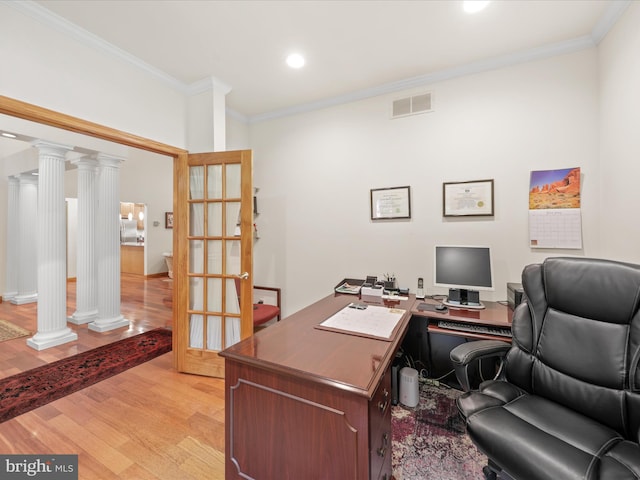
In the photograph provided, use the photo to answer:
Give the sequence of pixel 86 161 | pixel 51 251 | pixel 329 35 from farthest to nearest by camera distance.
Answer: pixel 86 161
pixel 51 251
pixel 329 35

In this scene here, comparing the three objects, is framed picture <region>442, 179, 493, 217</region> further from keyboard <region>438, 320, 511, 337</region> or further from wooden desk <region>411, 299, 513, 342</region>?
keyboard <region>438, 320, 511, 337</region>

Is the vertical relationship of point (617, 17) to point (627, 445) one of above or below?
above

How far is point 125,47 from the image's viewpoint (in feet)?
7.22

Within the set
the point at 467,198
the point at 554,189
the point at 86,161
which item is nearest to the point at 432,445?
the point at 467,198

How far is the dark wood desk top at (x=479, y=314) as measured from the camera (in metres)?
1.93

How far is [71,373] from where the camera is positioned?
2.62 metres

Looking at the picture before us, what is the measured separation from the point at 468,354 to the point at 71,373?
340 cm

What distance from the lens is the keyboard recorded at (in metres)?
1.92

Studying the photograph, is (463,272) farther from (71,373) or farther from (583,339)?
(71,373)

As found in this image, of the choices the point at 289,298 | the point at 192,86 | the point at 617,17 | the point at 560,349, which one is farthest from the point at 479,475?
the point at 192,86

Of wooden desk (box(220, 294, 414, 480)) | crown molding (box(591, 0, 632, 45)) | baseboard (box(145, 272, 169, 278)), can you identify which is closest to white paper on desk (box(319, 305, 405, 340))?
wooden desk (box(220, 294, 414, 480))

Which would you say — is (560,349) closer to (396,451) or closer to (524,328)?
(524,328)

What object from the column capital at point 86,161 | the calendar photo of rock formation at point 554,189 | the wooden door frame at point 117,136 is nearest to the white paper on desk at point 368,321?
the calendar photo of rock formation at point 554,189

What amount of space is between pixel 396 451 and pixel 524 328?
41.7 inches
